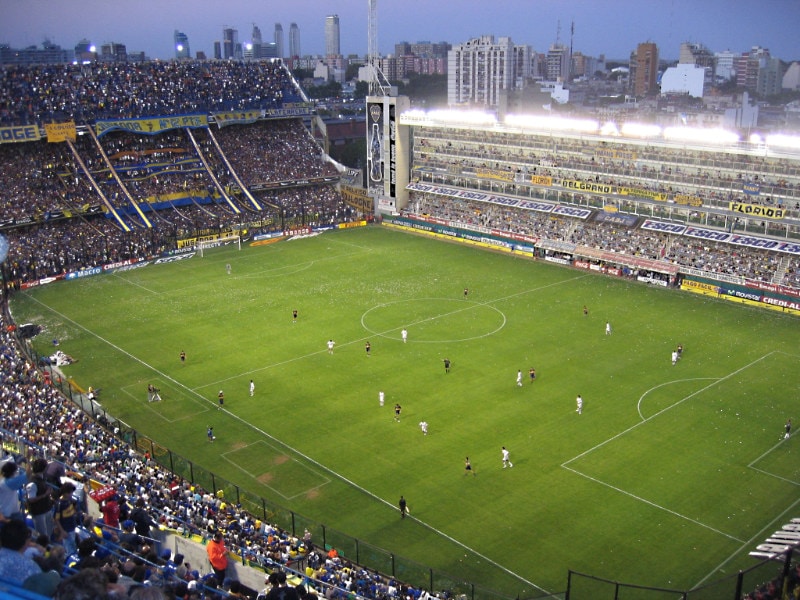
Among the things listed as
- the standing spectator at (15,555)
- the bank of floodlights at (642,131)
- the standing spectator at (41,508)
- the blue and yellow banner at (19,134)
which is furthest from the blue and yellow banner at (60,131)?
the standing spectator at (15,555)

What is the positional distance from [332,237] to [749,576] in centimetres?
5626

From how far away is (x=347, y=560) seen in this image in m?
26.0

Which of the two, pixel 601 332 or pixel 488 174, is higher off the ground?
pixel 488 174

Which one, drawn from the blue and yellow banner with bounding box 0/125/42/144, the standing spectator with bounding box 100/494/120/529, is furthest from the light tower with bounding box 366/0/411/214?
the standing spectator with bounding box 100/494/120/529

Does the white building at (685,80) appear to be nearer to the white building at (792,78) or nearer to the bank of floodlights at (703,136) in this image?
the white building at (792,78)

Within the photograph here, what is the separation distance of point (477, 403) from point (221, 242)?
4145cm

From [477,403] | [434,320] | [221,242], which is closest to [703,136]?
[434,320]

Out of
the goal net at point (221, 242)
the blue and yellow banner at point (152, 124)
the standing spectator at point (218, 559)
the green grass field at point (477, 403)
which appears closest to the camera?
the standing spectator at point (218, 559)

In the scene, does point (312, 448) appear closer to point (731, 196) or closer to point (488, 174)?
point (731, 196)

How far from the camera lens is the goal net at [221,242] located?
7212 cm

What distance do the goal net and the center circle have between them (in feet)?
76.8

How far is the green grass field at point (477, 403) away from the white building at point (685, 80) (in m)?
134

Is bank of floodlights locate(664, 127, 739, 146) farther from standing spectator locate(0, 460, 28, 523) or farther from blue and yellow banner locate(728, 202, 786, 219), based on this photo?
standing spectator locate(0, 460, 28, 523)

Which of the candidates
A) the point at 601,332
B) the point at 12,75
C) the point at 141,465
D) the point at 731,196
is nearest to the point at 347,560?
the point at 141,465
